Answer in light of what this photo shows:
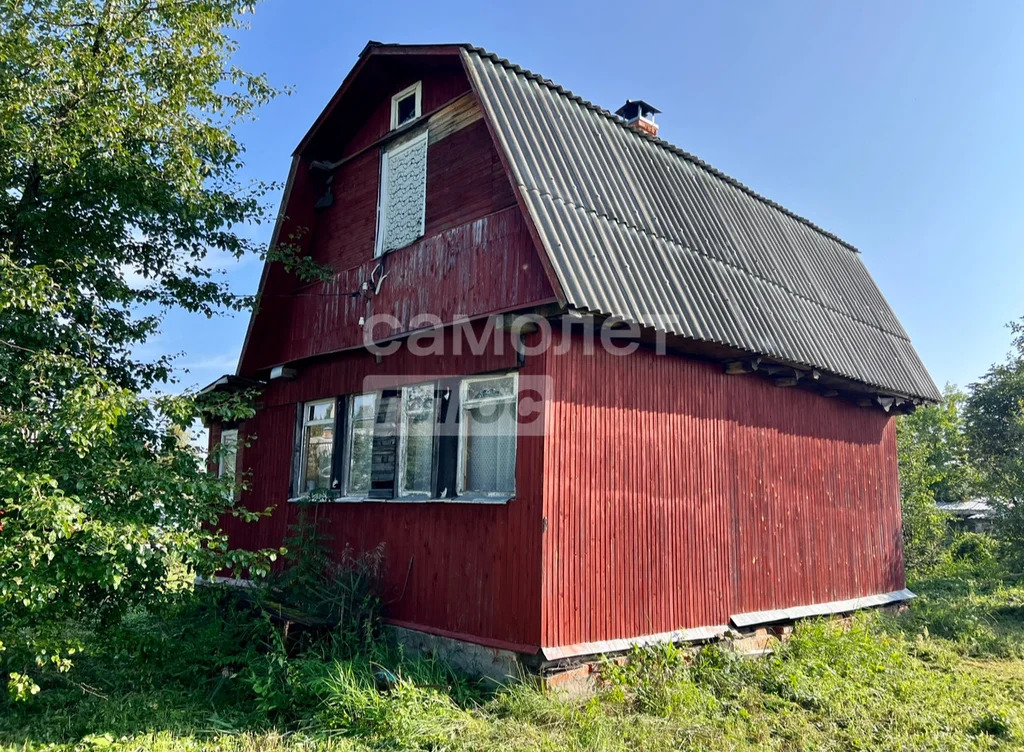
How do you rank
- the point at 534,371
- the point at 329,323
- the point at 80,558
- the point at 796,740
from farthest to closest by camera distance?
1. the point at 329,323
2. the point at 534,371
3. the point at 80,558
4. the point at 796,740

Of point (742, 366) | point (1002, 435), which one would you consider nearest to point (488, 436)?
point (742, 366)

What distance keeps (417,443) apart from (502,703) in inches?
123

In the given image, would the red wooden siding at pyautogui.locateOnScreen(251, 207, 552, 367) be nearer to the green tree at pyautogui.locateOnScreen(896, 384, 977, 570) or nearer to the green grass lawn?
the green grass lawn

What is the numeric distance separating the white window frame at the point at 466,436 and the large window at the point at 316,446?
2.65m

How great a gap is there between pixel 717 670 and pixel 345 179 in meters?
7.80

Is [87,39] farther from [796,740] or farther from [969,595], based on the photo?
[969,595]

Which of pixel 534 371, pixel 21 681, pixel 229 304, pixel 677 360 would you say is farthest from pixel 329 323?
pixel 21 681

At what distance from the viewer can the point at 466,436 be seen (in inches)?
307

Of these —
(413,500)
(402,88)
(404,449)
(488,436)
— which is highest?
(402,88)

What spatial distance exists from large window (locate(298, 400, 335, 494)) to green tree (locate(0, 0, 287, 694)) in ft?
5.55

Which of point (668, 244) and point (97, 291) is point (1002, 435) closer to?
point (668, 244)

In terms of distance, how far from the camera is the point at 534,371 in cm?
708

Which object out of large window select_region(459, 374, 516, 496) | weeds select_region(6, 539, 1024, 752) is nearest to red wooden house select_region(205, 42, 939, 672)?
large window select_region(459, 374, 516, 496)

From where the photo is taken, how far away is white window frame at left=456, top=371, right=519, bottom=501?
7.23 metres
